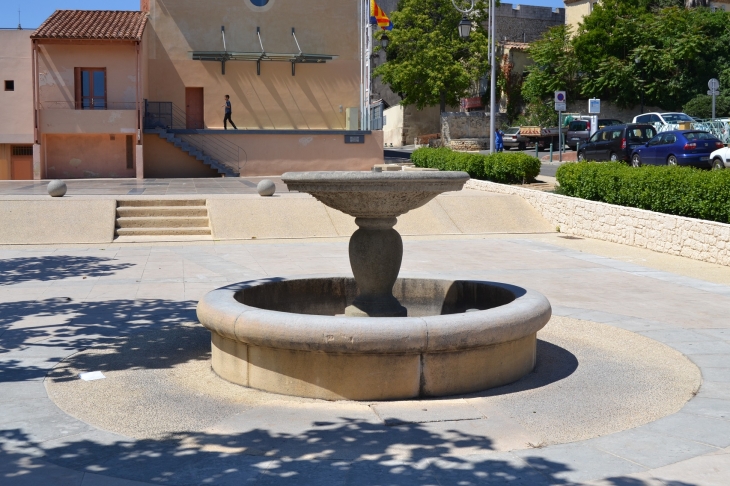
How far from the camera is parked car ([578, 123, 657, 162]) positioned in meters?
28.1

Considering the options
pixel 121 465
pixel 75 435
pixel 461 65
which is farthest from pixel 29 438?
pixel 461 65

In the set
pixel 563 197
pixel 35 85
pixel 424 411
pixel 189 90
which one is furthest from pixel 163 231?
pixel 189 90

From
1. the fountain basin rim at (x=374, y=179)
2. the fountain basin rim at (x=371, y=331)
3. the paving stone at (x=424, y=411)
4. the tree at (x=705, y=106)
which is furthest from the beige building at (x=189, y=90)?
the paving stone at (x=424, y=411)

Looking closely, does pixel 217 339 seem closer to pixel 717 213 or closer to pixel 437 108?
pixel 717 213

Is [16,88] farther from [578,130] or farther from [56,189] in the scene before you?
[578,130]

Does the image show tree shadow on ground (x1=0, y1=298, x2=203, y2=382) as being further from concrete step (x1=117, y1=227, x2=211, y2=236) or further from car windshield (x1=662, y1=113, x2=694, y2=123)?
car windshield (x1=662, y1=113, x2=694, y2=123)

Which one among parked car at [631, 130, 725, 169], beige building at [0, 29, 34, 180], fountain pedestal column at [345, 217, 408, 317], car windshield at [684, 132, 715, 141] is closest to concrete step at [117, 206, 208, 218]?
fountain pedestal column at [345, 217, 408, 317]

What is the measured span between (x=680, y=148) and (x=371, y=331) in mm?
21948

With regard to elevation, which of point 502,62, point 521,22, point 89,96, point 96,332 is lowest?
point 96,332

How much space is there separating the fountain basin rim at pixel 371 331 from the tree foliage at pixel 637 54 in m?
45.3

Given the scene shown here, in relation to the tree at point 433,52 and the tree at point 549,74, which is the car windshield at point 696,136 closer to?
the tree at point 549,74

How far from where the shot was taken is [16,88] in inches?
1339

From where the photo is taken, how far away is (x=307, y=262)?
557 inches

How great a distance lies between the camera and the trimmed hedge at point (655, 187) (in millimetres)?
15032
